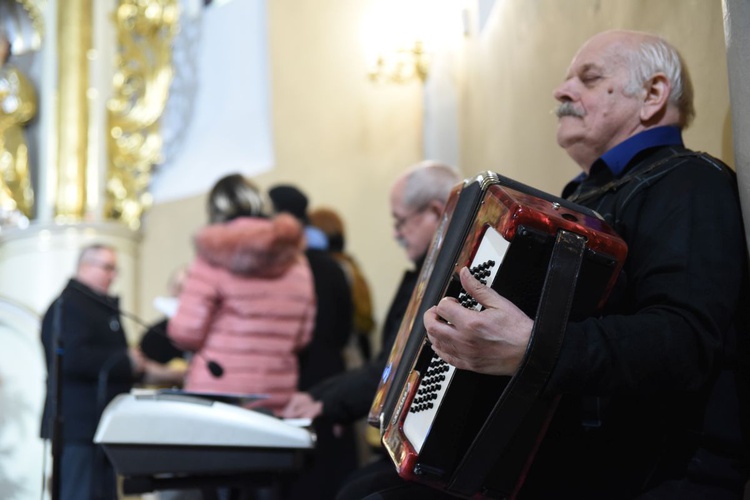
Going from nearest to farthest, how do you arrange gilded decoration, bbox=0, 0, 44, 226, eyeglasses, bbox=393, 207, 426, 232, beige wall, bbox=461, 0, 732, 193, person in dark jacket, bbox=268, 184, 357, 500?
beige wall, bbox=461, 0, 732, 193
eyeglasses, bbox=393, 207, 426, 232
person in dark jacket, bbox=268, 184, 357, 500
gilded decoration, bbox=0, 0, 44, 226

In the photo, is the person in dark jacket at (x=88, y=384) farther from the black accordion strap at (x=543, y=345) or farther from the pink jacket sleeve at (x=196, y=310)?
the black accordion strap at (x=543, y=345)

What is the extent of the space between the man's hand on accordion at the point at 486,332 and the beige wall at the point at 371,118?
1549 mm

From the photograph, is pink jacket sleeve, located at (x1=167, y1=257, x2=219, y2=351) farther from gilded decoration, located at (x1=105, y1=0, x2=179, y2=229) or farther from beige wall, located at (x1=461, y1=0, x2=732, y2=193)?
gilded decoration, located at (x1=105, y1=0, x2=179, y2=229)

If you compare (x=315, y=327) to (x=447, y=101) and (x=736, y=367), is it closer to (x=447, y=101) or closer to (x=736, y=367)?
(x=447, y=101)

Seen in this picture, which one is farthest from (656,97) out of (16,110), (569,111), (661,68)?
(16,110)


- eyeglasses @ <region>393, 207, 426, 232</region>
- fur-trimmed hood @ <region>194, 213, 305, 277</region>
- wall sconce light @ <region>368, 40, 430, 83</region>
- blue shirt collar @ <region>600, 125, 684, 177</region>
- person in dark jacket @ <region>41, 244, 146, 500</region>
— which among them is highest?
blue shirt collar @ <region>600, 125, 684, 177</region>

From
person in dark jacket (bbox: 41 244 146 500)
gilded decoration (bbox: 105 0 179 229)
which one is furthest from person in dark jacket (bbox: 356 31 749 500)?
gilded decoration (bbox: 105 0 179 229)

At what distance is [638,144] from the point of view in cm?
204

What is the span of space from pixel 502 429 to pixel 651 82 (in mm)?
846

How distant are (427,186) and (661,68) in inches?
44.4

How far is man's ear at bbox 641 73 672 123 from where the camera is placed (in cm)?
207

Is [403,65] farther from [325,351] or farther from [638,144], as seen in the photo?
[638,144]

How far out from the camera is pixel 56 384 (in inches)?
109

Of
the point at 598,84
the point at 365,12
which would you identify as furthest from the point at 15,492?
the point at 365,12
